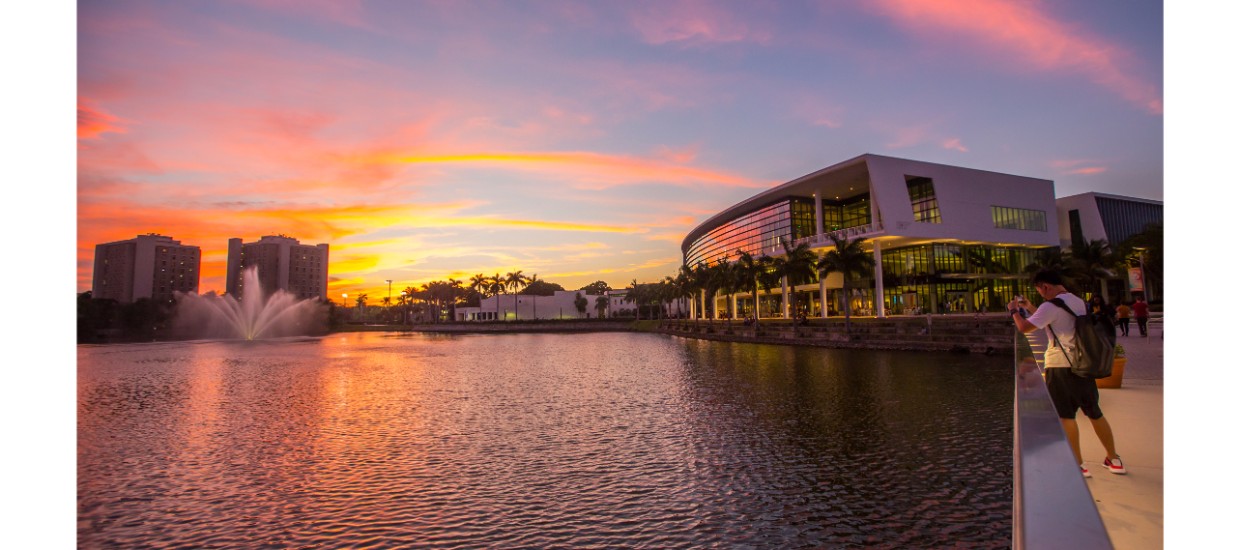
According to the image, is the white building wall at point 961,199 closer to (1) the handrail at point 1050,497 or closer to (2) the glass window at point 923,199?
(2) the glass window at point 923,199

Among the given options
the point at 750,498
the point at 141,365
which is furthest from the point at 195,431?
the point at 141,365

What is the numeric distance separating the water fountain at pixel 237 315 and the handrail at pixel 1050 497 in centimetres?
8583

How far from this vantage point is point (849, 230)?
6359cm

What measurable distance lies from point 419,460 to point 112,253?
9367 cm

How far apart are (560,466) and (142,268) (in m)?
96.8

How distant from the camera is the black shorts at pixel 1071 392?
6660 millimetres

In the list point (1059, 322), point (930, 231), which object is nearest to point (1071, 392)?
point (1059, 322)

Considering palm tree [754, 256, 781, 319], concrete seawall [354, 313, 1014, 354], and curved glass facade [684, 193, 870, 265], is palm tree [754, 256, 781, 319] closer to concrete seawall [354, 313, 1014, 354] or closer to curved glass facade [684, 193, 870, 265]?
concrete seawall [354, 313, 1014, 354]

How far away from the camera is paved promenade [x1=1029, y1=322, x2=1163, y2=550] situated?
5.43 metres

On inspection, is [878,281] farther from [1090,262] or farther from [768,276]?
[1090,262]

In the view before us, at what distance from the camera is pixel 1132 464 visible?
7133mm

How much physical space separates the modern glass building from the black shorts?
5475 cm

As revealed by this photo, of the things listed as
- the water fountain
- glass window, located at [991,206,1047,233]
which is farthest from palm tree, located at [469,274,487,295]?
glass window, located at [991,206,1047,233]
